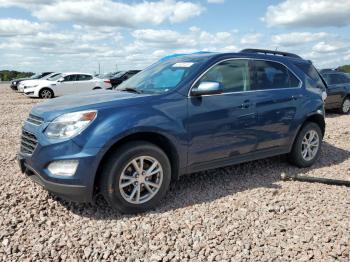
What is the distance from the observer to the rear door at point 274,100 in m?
5.27

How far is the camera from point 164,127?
13.8 ft

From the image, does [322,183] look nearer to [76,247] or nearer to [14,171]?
[76,247]

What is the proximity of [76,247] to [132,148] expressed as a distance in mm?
1138

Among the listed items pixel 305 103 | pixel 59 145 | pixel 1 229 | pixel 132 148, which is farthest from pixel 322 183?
pixel 1 229

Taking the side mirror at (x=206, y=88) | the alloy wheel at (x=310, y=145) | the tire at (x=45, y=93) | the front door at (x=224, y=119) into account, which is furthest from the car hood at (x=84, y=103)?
the tire at (x=45, y=93)

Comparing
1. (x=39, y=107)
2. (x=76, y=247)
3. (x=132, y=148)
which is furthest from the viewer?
(x=39, y=107)

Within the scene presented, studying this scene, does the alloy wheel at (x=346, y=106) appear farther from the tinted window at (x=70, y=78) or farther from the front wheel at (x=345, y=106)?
the tinted window at (x=70, y=78)

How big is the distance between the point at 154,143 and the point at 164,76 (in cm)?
107

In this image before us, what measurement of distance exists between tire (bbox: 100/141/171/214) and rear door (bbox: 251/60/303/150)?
169 centimetres

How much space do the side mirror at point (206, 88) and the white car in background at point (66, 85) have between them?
16210 millimetres

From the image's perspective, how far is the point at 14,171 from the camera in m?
5.43

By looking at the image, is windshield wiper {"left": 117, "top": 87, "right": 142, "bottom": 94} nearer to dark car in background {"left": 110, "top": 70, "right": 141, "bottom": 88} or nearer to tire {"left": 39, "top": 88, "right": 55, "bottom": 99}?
tire {"left": 39, "top": 88, "right": 55, "bottom": 99}

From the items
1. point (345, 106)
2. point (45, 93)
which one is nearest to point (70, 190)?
point (345, 106)

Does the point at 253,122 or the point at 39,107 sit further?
the point at 253,122
